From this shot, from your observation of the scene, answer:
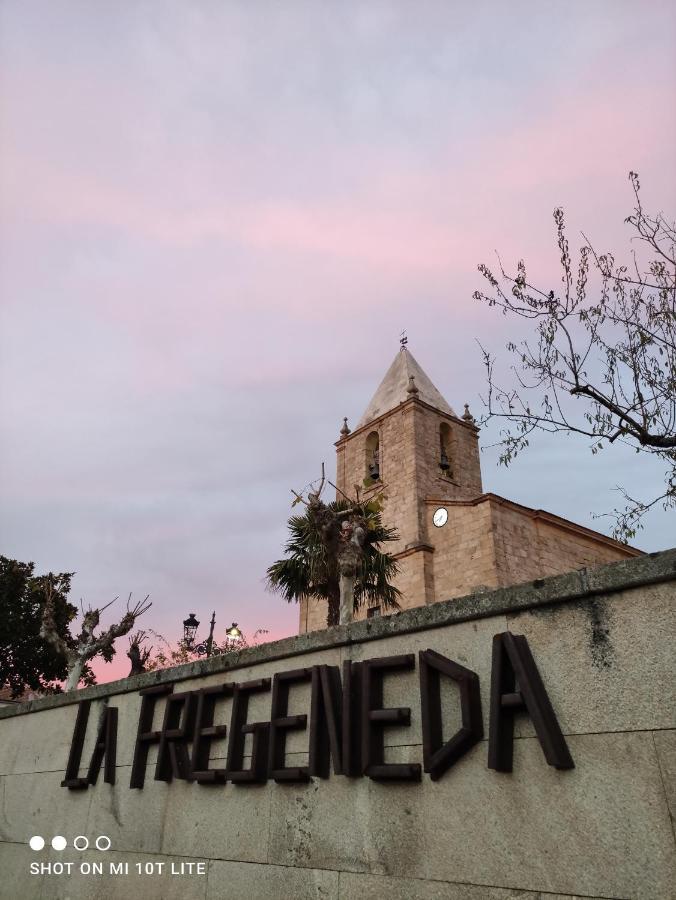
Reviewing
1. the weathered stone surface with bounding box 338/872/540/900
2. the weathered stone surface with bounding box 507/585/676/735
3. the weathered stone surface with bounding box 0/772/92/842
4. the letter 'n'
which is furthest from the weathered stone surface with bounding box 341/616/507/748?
the weathered stone surface with bounding box 0/772/92/842

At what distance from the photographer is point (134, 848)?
238 inches

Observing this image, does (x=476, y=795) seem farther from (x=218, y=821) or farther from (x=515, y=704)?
(x=218, y=821)

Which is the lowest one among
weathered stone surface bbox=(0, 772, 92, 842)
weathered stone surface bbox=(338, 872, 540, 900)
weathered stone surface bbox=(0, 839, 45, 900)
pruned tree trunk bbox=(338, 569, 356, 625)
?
weathered stone surface bbox=(0, 839, 45, 900)

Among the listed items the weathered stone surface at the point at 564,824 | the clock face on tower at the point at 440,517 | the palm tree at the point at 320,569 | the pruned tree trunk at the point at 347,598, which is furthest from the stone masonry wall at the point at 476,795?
the clock face on tower at the point at 440,517

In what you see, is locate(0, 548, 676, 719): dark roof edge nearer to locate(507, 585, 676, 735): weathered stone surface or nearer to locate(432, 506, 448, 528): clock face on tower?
locate(507, 585, 676, 735): weathered stone surface

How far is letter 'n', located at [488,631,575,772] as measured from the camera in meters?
3.44

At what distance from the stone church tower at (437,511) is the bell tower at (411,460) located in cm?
5

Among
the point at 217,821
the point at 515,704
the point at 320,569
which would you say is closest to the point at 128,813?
the point at 217,821

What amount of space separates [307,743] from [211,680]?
5.16 feet

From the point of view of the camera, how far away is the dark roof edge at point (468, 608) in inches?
138

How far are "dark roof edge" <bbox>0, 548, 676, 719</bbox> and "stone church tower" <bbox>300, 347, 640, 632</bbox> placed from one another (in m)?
15.6

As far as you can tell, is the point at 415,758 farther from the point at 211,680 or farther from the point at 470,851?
the point at 211,680

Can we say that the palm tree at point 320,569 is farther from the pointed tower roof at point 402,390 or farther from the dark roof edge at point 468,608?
the pointed tower roof at point 402,390

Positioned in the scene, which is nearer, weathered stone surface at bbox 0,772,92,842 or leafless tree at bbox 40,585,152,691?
weathered stone surface at bbox 0,772,92,842
